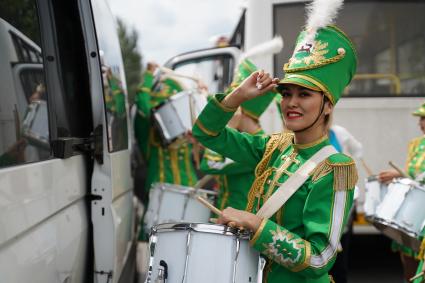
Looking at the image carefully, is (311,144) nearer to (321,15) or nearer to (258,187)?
(258,187)

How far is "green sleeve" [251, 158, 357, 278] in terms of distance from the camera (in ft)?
6.72

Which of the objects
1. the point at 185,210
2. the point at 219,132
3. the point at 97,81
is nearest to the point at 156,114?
the point at 185,210

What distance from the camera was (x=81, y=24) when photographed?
280 centimetres

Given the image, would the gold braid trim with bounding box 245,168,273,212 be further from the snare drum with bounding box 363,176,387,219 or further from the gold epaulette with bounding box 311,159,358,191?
the snare drum with bounding box 363,176,387,219

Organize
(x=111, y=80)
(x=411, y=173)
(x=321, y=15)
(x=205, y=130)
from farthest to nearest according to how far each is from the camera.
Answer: (x=411, y=173) < (x=111, y=80) < (x=205, y=130) < (x=321, y=15)

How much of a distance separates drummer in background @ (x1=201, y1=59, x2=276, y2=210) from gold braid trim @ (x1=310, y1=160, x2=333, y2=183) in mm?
1566

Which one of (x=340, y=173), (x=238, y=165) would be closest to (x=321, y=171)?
(x=340, y=173)

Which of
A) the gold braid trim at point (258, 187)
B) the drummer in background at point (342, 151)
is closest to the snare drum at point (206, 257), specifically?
the gold braid trim at point (258, 187)

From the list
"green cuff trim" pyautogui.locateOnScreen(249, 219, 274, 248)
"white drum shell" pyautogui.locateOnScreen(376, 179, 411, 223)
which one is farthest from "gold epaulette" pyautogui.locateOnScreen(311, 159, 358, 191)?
"white drum shell" pyautogui.locateOnScreen(376, 179, 411, 223)

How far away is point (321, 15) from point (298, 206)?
78 cm

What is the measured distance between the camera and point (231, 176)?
3947mm

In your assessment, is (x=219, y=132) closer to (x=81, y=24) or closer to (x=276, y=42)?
(x=276, y=42)

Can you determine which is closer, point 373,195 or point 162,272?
point 162,272

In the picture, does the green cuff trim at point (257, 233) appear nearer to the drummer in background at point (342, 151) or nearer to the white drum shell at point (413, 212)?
the white drum shell at point (413, 212)
